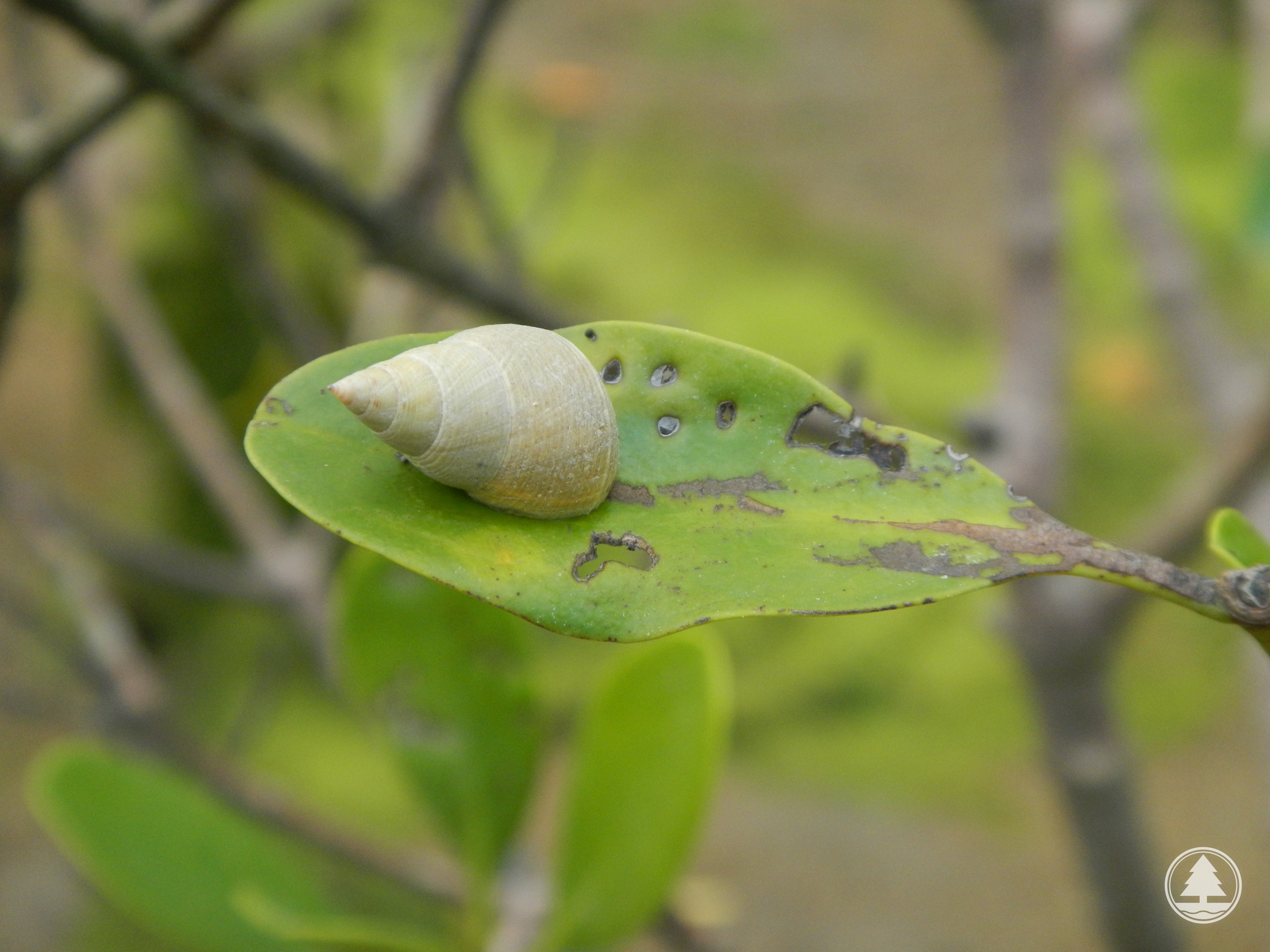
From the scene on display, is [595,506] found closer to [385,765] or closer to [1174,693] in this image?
[385,765]

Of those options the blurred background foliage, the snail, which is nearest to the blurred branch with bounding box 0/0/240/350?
the blurred background foliage

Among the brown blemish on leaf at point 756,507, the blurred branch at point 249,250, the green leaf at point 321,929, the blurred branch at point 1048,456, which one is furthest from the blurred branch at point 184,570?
the brown blemish on leaf at point 756,507

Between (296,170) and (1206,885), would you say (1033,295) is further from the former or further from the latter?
(296,170)

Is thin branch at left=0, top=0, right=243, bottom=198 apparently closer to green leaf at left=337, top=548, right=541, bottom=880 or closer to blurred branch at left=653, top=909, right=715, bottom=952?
green leaf at left=337, top=548, right=541, bottom=880

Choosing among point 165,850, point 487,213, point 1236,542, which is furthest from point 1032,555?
point 487,213

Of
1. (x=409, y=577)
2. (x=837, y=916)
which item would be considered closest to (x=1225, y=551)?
(x=409, y=577)
